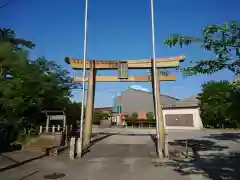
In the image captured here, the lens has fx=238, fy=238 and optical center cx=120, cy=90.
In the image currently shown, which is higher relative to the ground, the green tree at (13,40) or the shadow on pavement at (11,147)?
the green tree at (13,40)

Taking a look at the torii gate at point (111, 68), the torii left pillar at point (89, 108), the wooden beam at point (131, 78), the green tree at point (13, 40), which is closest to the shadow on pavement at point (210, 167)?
the torii gate at point (111, 68)

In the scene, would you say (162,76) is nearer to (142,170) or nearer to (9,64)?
(142,170)

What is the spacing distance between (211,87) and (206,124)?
→ 6823 millimetres

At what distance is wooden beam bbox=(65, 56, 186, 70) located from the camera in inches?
675

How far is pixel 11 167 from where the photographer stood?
10.5 metres

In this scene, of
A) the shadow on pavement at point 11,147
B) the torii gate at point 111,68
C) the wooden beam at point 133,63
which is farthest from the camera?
the torii gate at point 111,68

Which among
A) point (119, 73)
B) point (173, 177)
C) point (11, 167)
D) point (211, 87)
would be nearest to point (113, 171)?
point (173, 177)

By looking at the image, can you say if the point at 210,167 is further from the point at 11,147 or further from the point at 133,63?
the point at 11,147

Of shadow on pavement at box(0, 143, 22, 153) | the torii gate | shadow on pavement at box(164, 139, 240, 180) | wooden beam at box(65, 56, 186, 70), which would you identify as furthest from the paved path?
wooden beam at box(65, 56, 186, 70)

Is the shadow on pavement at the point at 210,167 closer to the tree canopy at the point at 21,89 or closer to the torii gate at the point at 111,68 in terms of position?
the torii gate at the point at 111,68

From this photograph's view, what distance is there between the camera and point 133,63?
18062 mm

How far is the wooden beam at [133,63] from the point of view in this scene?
56.3ft

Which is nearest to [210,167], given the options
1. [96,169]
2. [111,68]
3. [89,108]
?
[96,169]

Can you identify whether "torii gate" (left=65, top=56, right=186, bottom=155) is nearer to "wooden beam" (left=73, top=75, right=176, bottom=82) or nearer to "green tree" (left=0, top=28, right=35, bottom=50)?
"wooden beam" (left=73, top=75, right=176, bottom=82)
